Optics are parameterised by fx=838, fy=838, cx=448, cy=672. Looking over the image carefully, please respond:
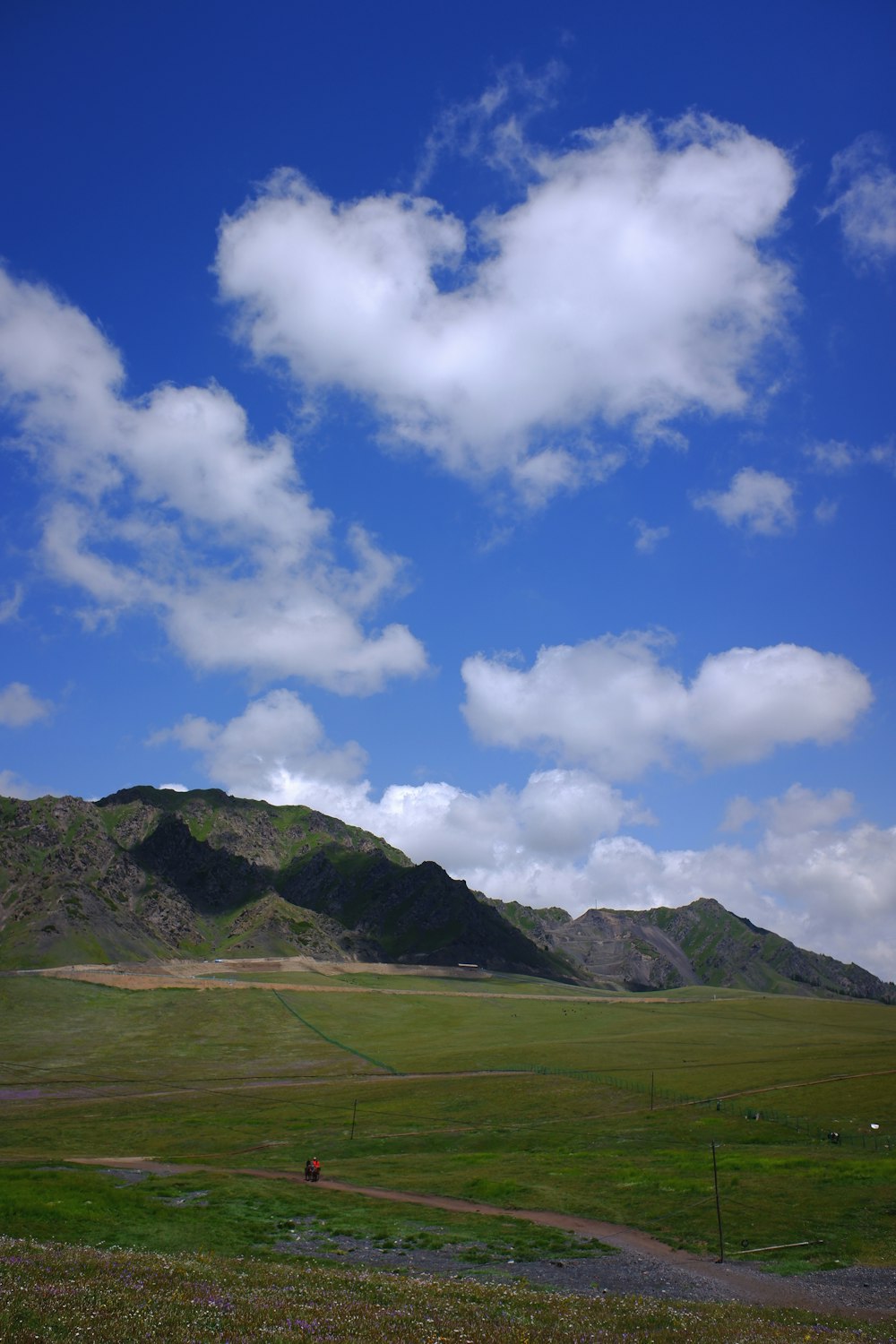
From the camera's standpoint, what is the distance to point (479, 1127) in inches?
3472

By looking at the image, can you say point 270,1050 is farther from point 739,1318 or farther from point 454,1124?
point 739,1318

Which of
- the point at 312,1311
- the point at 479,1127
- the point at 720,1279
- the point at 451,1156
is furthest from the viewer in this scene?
the point at 479,1127

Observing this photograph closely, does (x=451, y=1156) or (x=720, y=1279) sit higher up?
(x=720, y=1279)

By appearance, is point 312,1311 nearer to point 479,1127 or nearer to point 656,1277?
point 656,1277

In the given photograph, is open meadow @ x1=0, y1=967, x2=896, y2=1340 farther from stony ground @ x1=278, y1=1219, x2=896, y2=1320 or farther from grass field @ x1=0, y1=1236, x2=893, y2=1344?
stony ground @ x1=278, y1=1219, x2=896, y2=1320

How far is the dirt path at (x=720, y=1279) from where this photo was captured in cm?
3422

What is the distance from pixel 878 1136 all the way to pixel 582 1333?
216ft

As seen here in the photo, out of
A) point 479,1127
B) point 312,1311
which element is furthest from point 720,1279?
point 479,1127

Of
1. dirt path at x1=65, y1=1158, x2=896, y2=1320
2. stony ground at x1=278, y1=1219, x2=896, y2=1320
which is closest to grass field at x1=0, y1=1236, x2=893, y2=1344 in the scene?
stony ground at x1=278, y1=1219, x2=896, y2=1320

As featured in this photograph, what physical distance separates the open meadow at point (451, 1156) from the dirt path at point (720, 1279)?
1.49m

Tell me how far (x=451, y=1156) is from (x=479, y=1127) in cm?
1639

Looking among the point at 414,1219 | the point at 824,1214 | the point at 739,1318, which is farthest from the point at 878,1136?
the point at 739,1318

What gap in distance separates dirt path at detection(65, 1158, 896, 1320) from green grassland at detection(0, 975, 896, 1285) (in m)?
2.08

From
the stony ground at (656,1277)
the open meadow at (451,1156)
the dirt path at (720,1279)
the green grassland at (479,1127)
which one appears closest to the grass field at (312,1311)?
the open meadow at (451,1156)
